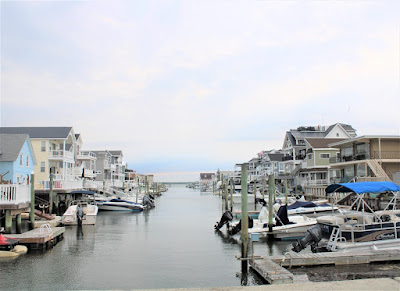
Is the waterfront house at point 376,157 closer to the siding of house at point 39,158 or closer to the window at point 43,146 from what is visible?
the siding of house at point 39,158

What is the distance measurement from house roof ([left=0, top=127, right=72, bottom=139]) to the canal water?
2166 cm

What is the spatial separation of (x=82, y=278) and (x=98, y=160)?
62.3m

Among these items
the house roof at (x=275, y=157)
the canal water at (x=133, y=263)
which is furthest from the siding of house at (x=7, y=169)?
the house roof at (x=275, y=157)

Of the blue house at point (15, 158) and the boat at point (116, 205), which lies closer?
the blue house at point (15, 158)

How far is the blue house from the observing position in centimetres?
3450

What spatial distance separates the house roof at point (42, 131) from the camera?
47562 mm

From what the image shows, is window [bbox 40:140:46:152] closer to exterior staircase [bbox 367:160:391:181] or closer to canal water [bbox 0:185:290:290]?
canal water [bbox 0:185:290:290]

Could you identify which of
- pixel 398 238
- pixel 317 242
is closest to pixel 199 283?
pixel 317 242

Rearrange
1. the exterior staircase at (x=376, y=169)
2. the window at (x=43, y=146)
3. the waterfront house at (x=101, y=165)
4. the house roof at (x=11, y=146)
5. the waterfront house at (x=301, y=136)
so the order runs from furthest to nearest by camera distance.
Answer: the waterfront house at (x=101, y=165) < the waterfront house at (x=301, y=136) < the window at (x=43, y=146) < the exterior staircase at (x=376, y=169) < the house roof at (x=11, y=146)

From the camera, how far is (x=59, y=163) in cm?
4947

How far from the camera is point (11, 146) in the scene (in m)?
36.0

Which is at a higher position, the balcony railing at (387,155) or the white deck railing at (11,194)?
the balcony railing at (387,155)

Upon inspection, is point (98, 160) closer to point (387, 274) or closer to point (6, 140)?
point (6, 140)

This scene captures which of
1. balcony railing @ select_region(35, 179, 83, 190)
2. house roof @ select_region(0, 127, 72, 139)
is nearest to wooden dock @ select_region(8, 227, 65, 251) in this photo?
balcony railing @ select_region(35, 179, 83, 190)
